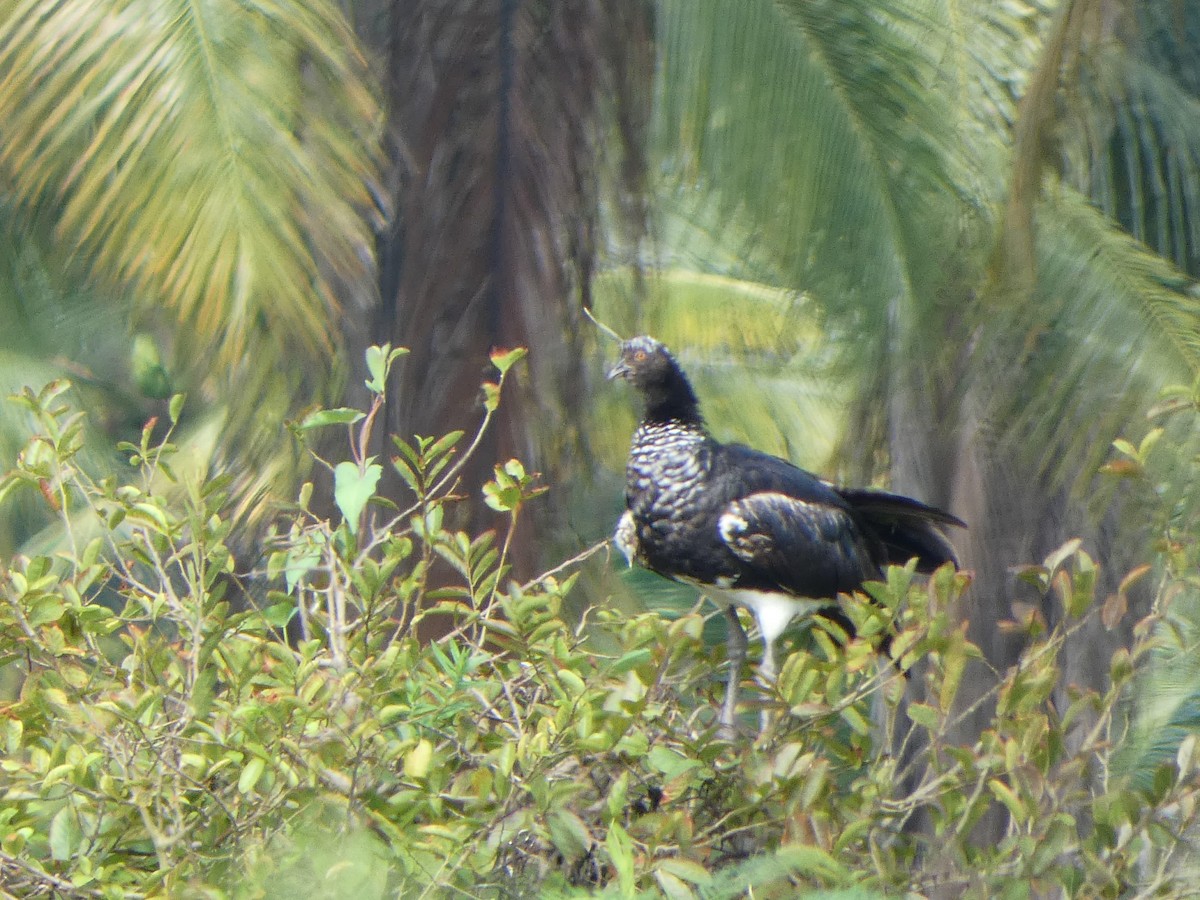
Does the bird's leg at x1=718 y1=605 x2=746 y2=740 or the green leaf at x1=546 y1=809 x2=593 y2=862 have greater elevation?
the green leaf at x1=546 y1=809 x2=593 y2=862

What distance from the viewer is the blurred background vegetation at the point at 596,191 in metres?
3.60

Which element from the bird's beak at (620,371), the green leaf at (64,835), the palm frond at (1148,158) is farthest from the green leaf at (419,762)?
the palm frond at (1148,158)

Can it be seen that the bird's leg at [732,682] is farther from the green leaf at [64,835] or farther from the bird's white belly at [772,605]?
the green leaf at [64,835]

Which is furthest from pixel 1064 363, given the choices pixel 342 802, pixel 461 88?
pixel 342 802

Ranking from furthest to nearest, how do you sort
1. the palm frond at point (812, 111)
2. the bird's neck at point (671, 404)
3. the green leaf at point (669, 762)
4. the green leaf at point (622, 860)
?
the palm frond at point (812, 111), the bird's neck at point (671, 404), the green leaf at point (669, 762), the green leaf at point (622, 860)

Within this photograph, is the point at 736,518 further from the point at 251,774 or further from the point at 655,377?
the point at 251,774

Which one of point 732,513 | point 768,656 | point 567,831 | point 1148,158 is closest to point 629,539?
point 732,513

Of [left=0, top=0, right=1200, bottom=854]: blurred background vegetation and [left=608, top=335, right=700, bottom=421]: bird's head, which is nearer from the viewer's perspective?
[left=0, top=0, right=1200, bottom=854]: blurred background vegetation

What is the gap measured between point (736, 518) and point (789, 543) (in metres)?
0.16

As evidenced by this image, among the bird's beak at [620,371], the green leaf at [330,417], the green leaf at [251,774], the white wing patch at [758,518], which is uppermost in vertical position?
the green leaf at [330,417]

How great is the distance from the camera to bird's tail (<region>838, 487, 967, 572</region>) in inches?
160

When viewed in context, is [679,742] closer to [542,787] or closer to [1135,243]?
[542,787]

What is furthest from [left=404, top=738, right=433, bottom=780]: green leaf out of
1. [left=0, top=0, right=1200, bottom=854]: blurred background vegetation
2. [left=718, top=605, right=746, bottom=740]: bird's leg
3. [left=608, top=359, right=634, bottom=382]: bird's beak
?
[left=608, top=359, right=634, bottom=382]: bird's beak

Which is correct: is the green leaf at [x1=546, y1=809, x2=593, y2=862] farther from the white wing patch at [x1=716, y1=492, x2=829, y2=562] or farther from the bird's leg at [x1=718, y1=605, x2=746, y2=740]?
the white wing patch at [x1=716, y1=492, x2=829, y2=562]
